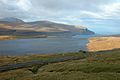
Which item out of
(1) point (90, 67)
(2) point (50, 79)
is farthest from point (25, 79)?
(1) point (90, 67)

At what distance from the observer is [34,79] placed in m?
41.2

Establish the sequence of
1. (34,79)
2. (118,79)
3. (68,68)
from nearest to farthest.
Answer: (118,79), (34,79), (68,68)

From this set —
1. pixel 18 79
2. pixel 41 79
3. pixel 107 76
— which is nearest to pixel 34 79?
pixel 41 79

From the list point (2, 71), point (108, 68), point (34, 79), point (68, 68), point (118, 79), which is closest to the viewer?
point (118, 79)

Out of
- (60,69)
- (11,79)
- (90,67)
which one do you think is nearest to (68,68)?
(60,69)

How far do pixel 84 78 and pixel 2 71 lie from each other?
102 feet

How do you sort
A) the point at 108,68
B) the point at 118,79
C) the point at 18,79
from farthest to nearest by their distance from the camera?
the point at 108,68
the point at 18,79
the point at 118,79

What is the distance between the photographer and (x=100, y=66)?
55.0 meters

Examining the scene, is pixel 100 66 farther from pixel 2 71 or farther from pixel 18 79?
pixel 2 71

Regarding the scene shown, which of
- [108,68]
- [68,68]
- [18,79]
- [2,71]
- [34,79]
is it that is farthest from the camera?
[2,71]

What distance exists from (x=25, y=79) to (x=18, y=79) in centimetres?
244

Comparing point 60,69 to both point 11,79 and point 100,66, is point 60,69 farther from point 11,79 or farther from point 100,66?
point 11,79

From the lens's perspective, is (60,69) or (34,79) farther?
(60,69)

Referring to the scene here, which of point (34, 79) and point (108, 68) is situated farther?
point (108, 68)
